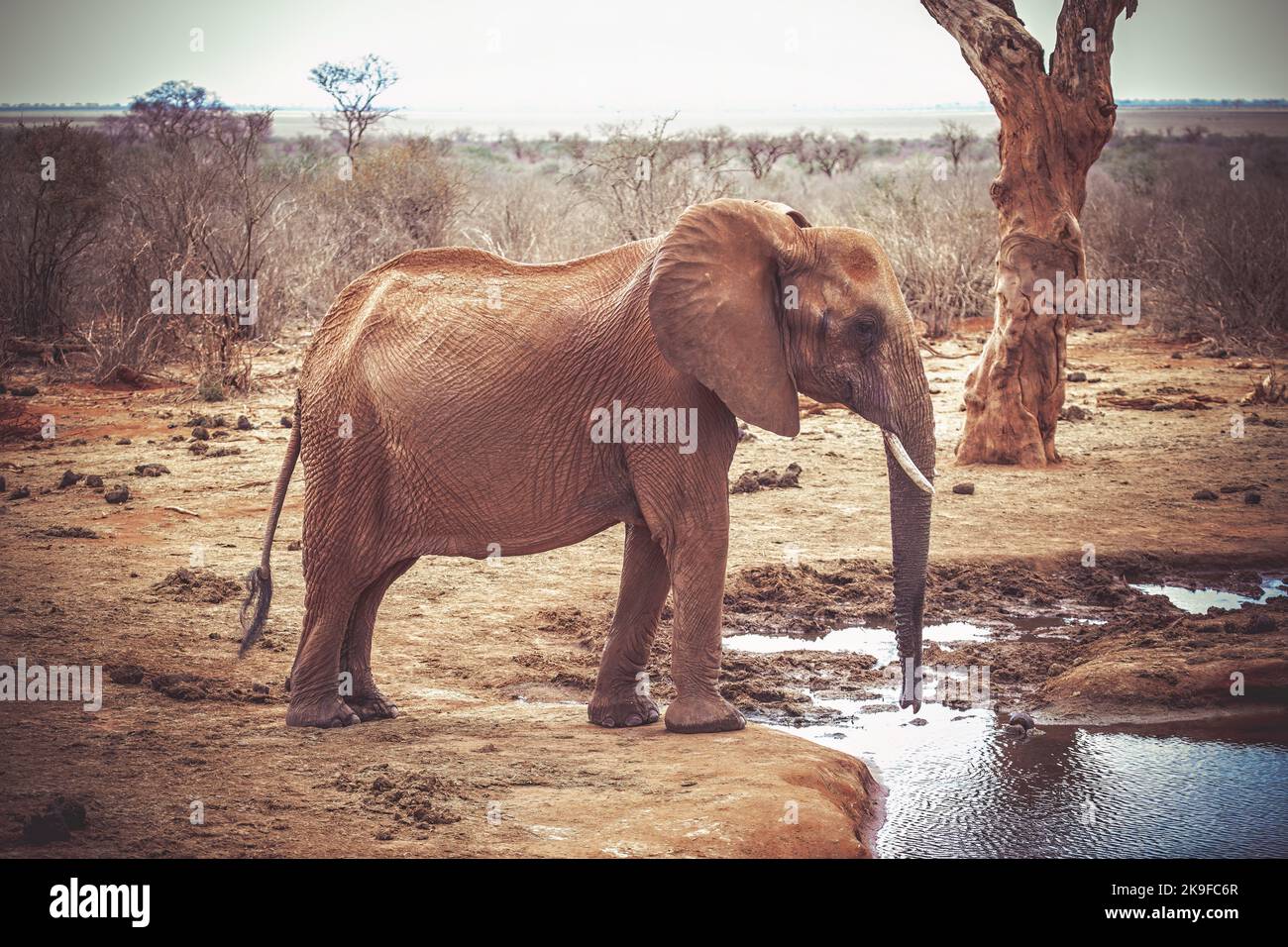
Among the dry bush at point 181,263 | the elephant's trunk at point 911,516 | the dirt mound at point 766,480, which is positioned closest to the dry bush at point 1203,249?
the dirt mound at point 766,480

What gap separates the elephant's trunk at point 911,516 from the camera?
550cm

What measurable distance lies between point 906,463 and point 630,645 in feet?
4.77

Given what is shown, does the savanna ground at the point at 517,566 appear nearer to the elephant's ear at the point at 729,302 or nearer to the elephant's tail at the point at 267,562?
the elephant's tail at the point at 267,562

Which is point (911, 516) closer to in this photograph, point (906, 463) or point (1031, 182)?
point (906, 463)

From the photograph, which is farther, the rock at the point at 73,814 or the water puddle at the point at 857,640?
the water puddle at the point at 857,640

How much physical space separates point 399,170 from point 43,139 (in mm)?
5185

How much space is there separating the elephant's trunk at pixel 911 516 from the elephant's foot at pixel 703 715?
73cm

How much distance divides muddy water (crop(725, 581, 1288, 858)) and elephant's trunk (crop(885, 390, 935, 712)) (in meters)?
0.41

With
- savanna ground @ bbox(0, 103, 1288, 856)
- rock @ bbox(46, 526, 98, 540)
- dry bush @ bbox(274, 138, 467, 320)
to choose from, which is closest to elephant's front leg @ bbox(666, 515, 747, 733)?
savanna ground @ bbox(0, 103, 1288, 856)

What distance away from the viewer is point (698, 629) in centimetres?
567

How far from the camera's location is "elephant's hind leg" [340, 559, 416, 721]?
6.15 meters

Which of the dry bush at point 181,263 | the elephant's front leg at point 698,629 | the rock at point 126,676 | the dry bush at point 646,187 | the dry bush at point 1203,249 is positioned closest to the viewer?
the elephant's front leg at point 698,629

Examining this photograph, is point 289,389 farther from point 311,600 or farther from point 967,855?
point 967,855
